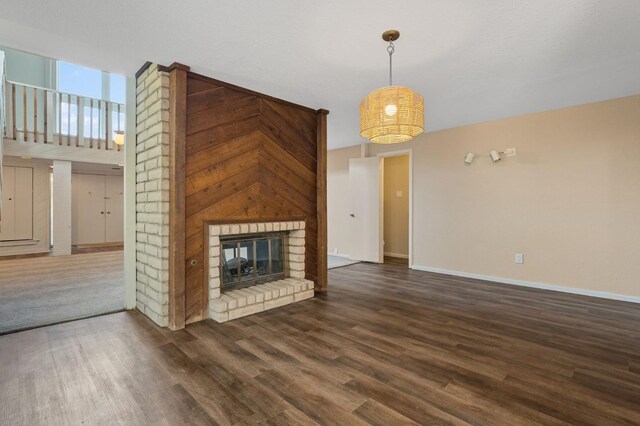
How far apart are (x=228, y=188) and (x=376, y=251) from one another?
3568mm

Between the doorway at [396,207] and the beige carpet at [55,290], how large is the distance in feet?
16.2

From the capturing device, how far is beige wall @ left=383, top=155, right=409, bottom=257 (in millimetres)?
6543

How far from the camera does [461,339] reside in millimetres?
2480

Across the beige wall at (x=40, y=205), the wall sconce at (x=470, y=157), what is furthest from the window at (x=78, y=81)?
the wall sconce at (x=470, y=157)

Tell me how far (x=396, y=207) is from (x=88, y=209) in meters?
8.32

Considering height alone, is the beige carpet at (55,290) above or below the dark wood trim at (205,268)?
below

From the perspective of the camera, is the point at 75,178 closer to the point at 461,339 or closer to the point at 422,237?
the point at 422,237

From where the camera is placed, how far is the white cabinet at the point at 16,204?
6.69m

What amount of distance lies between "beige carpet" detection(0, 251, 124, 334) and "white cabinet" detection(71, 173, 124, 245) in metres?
2.62

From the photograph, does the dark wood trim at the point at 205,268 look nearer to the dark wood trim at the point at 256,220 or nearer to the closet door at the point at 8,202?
the dark wood trim at the point at 256,220

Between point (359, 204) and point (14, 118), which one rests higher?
point (14, 118)

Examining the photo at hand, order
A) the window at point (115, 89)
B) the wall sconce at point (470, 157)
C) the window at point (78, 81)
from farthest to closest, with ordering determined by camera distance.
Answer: the window at point (115, 89)
the window at point (78, 81)
the wall sconce at point (470, 157)

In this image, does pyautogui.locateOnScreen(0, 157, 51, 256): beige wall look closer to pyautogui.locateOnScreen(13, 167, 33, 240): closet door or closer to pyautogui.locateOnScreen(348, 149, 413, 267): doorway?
pyautogui.locateOnScreen(13, 167, 33, 240): closet door

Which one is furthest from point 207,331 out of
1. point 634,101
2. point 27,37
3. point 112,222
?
point 112,222
